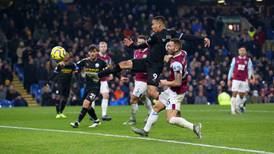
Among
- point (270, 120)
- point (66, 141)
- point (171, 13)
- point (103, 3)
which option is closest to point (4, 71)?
point (103, 3)

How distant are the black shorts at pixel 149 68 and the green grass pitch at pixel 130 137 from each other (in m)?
1.24

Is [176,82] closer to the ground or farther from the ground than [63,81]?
farther from the ground

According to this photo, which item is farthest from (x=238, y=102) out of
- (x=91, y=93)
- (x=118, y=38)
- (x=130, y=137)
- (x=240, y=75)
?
(x=118, y=38)

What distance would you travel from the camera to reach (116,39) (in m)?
41.1

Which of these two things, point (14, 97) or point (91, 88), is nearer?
point (91, 88)

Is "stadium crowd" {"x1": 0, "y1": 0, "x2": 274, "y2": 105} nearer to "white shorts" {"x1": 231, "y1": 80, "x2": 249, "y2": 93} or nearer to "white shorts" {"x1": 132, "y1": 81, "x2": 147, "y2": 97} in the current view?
"white shorts" {"x1": 231, "y1": 80, "x2": 249, "y2": 93}

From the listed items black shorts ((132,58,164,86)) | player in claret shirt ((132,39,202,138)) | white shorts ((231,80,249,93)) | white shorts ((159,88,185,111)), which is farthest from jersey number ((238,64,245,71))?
white shorts ((159,88,185,111))

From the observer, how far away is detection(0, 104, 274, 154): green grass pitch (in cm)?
1425

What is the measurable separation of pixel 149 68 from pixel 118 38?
23255 millimetres

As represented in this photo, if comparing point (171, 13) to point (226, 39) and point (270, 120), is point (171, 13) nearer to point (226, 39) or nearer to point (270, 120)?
point (226, 39)

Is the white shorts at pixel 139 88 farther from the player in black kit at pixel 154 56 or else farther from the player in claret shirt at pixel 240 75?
the player in claret shirt at pixel 240 75

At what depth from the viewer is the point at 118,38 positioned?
41.2 metres

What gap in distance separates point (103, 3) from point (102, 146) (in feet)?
98.8

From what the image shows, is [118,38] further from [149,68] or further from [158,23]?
[158,23]
